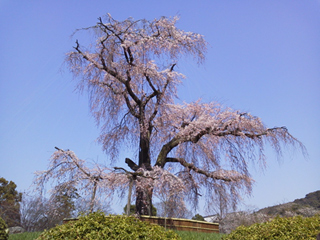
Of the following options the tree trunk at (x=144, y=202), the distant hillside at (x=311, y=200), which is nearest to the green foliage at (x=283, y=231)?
the tree trunk at (x=144, y=202)

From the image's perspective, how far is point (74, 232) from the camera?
15.2ft

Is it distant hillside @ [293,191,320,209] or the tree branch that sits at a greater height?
distant hillside @ [293,191,320,209]

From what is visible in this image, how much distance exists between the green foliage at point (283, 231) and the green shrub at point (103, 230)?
6.81 ft

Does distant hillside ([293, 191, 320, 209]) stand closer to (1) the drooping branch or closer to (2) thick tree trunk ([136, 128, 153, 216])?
(1) the drooping branch

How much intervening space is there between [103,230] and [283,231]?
356 centimetres

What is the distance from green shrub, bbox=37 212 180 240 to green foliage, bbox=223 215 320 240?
6.81 ft

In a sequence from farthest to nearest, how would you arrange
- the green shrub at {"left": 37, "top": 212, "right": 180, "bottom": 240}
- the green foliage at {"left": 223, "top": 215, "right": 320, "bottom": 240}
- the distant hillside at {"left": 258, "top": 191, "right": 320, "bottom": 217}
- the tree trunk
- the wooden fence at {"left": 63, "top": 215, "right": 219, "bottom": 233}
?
1. the distant hillside at {"left": 258, "top": 191, "right": 320, "bottom": 217}
2. the tree trunk
3. the wooden fence at {"left": 63, "top": 215, "right": 219, "bottom": 233}
4. the green foliage at {"left": 223, "top": 215, "right": 320, "bottom": 240}
5. the green shrub at {"left": 37, "top": 212, "right": 180, "bottom": 240}

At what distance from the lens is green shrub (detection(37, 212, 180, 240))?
Answer: 4.52 metres

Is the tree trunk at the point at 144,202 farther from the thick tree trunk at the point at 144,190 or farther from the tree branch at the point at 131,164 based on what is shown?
the tree branch at the point at 131,164

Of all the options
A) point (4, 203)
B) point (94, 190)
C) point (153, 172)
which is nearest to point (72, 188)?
point (94, 190)

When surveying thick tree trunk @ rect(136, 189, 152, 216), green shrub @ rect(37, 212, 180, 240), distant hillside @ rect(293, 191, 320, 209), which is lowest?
green shrub @ rect(37, 212, 180, 240)

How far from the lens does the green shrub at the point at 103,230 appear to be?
4523 mm

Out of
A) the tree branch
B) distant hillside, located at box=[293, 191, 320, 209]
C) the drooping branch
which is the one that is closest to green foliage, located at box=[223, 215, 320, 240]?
the drooping branch

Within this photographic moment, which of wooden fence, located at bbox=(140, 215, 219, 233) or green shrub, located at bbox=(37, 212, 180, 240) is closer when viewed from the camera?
green shrub, located at bbox=(37, 212, 180, 240)
